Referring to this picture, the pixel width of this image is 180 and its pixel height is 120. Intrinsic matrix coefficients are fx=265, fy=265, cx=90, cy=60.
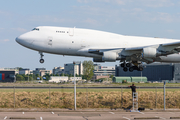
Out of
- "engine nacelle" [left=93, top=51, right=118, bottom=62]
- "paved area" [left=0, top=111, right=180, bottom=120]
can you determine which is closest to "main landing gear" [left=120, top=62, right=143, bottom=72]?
"engine nacelle" [left=93, top=51, right=118, bottom=62]

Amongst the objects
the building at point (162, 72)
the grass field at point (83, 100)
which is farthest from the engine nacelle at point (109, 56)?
the building at point (162, 72)

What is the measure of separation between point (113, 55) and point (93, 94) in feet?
24.0

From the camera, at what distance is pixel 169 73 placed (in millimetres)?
139125

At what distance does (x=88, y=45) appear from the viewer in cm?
3766

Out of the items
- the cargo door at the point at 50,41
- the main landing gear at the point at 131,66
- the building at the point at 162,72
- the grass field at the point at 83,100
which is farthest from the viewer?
the building at the point at 162,72

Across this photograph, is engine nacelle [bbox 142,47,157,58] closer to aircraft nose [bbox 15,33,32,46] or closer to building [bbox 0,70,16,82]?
aircraft nose [bbox 15,33,32,46]

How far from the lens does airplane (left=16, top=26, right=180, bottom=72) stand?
37.2 m

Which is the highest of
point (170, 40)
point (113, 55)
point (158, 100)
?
point (170, 40)

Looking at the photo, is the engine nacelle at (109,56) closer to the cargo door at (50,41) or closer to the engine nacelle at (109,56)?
the engine nacelle at (109,56)

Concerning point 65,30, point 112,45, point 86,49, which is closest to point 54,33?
point 65,30

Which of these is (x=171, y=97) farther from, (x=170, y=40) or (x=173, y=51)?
(x=170, y=40)

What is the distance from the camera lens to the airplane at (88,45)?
37250mm

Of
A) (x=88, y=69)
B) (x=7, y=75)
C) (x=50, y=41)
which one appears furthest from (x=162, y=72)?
(x=50, y=41)

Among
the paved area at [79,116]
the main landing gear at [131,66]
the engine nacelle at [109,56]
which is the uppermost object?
the engine nacelle at [109,56]
